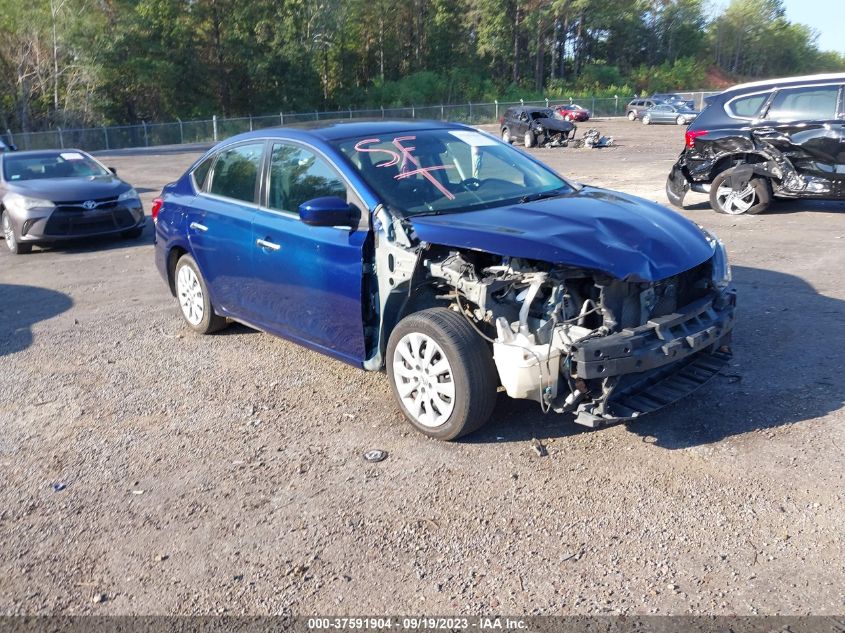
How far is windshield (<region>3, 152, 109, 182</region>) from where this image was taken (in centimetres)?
1184

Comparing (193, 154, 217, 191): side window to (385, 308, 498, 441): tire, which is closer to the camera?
(385, 308, 498, 441): tire

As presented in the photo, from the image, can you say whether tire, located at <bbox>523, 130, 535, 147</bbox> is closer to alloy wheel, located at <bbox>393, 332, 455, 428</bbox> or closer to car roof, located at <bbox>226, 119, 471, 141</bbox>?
car roof, located at <bbox>226, 119, 471, 141</bbox>

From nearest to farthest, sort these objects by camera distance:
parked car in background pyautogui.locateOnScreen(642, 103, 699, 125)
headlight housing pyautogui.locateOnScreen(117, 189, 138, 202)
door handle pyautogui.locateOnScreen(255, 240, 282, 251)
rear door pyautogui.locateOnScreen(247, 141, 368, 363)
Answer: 1. rear door pyautogui.locateOnScreen(247, 141, 368, 363)
2. door handle pyautogui.locateOnScreen(255, 240, 282, 251)
3. headlight housing pyautogui.locateOnScreen(117, 189, 138, 202)
4. parked car in background pyautogui.locateOnScreen(642, 103, 699, 125)

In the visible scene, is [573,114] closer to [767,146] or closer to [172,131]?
[172,131]

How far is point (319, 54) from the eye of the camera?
2304 inches

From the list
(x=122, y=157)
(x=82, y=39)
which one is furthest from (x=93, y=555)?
(x=82, y=39)

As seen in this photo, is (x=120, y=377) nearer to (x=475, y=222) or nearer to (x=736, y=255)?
(x=475, y=222)

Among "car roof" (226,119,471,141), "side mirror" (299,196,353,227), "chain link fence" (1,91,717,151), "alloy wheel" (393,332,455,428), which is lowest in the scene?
"alloy wheel" (393,332,455,428)

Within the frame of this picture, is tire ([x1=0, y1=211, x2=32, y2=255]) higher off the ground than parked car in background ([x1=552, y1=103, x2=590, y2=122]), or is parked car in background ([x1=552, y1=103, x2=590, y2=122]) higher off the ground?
parked car in background ([x1=552, y1=103, x2=590, y2=122])

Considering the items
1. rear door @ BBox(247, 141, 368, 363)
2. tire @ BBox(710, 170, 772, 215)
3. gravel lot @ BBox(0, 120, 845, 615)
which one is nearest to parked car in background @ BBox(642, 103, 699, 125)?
tire @ BBox(710, 170, 772, 215)

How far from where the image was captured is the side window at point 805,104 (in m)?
10.2

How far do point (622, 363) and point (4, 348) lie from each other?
530cm

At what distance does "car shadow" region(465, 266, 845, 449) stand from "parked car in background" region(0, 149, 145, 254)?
8.19m

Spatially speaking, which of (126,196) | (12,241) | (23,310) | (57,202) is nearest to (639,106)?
(126,196)
